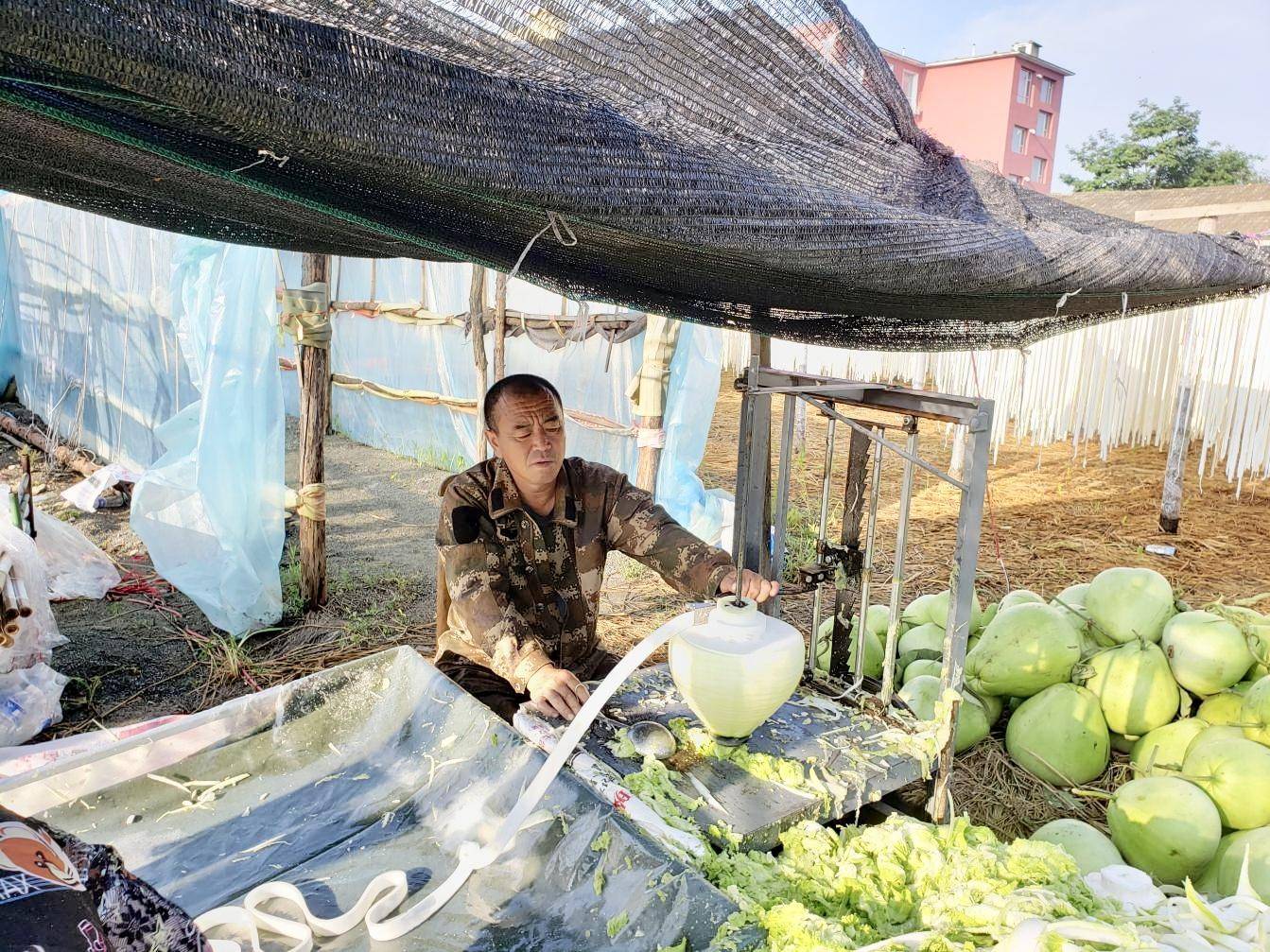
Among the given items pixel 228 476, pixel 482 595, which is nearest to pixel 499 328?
pixel 228 476

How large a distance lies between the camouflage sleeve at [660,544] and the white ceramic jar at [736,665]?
2.09 ft

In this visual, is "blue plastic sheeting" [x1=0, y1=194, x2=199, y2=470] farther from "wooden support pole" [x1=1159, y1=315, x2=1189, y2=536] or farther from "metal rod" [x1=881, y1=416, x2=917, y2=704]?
"wooden support pole" [x1=1159, y1=315, x2=1189, y2=536]

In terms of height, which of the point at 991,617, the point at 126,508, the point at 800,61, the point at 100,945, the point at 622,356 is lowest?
the point at 126,508

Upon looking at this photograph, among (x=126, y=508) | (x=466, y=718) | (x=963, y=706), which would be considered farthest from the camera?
(x=126, y=508)

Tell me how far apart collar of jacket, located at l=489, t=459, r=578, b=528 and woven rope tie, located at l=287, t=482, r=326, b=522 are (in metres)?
2.21

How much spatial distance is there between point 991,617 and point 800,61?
3145 mm

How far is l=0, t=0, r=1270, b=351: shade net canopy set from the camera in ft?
3.14

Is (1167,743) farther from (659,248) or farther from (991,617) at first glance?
(659,248)

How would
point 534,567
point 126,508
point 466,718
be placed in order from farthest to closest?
1. point 126,508
2. point 534,567
3. point 466,718

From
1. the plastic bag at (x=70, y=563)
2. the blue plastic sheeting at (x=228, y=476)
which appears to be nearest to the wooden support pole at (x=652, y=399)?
the blue plastic sheeting at (x=228, y=476)

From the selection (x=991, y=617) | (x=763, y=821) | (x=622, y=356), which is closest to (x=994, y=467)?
(x=622, y=356)

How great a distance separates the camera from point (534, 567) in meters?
3.05

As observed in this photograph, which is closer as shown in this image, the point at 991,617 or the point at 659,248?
the point at 659,248

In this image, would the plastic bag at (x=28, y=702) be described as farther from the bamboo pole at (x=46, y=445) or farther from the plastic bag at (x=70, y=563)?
the bamboo pole at (x=46, y=445)
